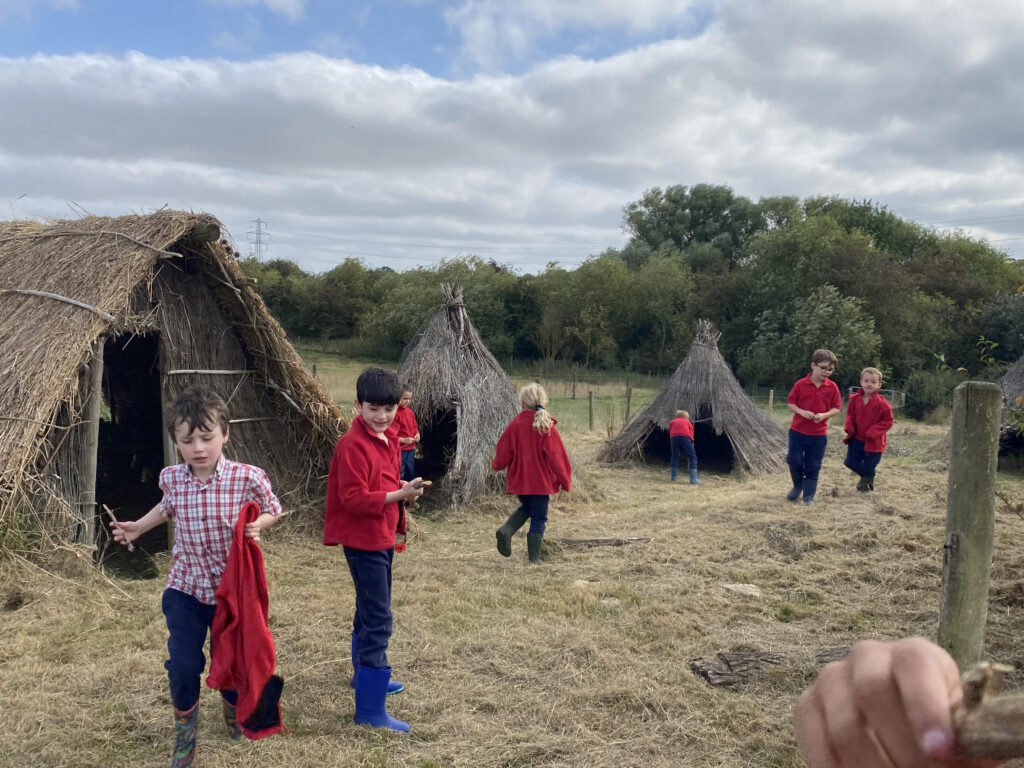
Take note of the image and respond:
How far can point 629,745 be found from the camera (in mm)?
3670

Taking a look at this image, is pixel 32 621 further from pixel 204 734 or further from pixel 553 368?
pixel 553 368

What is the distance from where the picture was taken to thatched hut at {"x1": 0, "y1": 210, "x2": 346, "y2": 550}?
223 inches

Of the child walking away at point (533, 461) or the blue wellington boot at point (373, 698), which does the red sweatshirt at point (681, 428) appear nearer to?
the child walking away at point (533, 461)

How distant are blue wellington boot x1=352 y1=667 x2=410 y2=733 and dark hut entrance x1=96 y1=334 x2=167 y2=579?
5.84 meters

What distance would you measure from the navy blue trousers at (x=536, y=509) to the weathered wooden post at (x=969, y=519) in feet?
12.2

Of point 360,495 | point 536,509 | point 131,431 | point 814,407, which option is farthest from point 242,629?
point 131,431

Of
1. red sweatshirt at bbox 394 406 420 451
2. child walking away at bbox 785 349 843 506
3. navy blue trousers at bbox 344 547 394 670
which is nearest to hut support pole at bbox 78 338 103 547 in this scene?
red sweatshirt at bbox 394 406 420 451

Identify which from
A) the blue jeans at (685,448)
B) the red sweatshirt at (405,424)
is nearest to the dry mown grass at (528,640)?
the red sweatshirt at (405,424)

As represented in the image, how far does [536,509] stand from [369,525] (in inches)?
128

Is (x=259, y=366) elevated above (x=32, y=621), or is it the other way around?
(x=259, y=366)

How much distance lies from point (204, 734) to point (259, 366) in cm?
449

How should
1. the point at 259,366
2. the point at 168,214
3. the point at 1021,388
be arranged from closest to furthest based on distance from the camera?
1. the point at 168,214
2. the point at 259,366
3. the point at 1021,388

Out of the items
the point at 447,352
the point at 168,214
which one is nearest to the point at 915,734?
the point at 168,214

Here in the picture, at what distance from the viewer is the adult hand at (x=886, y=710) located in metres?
0.53
